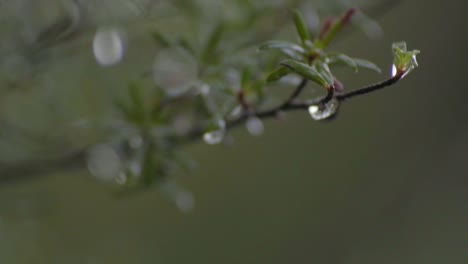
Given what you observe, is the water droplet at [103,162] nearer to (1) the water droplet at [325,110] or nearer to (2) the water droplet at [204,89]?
(2) the water droplet at [204,89]

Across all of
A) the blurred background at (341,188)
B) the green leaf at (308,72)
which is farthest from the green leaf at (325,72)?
the blurred background at (341,188)

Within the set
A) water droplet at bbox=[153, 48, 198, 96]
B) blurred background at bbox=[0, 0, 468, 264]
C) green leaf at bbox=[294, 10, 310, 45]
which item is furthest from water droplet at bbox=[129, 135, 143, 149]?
blurred background at bbox=[0, 0, 468, 264]

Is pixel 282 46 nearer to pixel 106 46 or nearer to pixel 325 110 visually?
pixel 325 110

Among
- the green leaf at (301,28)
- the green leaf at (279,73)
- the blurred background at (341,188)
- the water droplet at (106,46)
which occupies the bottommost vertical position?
the blurred background at (341,188)

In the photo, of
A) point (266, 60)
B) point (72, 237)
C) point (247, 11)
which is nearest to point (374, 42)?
point (72, 237)

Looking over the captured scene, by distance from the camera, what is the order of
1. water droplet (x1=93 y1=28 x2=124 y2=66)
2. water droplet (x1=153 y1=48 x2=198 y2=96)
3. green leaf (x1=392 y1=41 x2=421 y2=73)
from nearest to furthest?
green leaf (x1=392 y1=41 x2=421 y2=73) < water droplet (x1=153 y1=48 x2=198 y2=96) < water droplet (x1=93 y1=28 x2=124 y2=66)

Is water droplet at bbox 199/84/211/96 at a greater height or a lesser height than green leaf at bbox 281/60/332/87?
lesser

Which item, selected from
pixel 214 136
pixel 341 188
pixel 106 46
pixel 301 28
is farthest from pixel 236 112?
pixel 341 188

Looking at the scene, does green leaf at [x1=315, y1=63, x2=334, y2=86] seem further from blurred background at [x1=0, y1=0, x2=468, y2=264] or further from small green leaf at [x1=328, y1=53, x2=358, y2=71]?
blurred background at [x1=0, y1=0, x2=468, y2=264]
